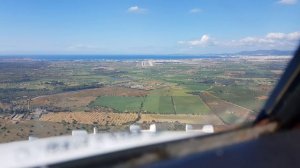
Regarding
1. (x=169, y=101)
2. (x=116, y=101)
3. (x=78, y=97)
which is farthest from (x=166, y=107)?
(x=78, y=97)

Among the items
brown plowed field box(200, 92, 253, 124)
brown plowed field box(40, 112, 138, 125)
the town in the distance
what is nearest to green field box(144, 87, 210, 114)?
the town in the distance

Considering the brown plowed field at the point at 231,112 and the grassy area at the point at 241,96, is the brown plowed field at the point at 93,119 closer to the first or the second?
the grassy area at the point at 241,96

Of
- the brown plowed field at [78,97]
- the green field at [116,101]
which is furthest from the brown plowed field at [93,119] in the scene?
the green field at [116,101]

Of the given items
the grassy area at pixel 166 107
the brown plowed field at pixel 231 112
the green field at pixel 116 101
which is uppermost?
the brown plowed field at pixel 231 112

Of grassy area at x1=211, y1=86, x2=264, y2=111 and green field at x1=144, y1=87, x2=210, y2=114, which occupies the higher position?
grassy area at x1=211, y1=86, x2=264, y2=111

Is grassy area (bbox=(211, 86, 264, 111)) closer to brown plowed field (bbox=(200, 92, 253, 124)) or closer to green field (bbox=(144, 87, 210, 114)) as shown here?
brown plowed field (bbox=(200, 92, 253, 124))

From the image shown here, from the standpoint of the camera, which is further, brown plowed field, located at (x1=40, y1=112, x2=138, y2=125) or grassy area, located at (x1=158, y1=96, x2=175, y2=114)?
grassy area, located at (x1=158, y1=96, x2=175, y2=114)

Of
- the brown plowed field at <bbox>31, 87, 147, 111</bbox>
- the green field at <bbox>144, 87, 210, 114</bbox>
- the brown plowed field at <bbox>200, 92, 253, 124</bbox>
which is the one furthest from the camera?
the brown plowed field at <bbox>31, 87, 147, 111</bbox>

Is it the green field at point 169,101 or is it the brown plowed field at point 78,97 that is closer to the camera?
the green field at point 169,101

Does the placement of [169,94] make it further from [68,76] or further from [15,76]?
[15,76]

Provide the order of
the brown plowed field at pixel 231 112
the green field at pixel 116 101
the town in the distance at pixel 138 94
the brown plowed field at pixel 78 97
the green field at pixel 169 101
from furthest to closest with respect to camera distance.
Answer: the green field at pixel 116 101, the brown plowed field at pixel 78 97, the green field at pixel 169 101, the town in the distance at pixel 138 94, the brown plowed field at pixel 231 112

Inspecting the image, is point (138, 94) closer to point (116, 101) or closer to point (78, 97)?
point (116, 101)
